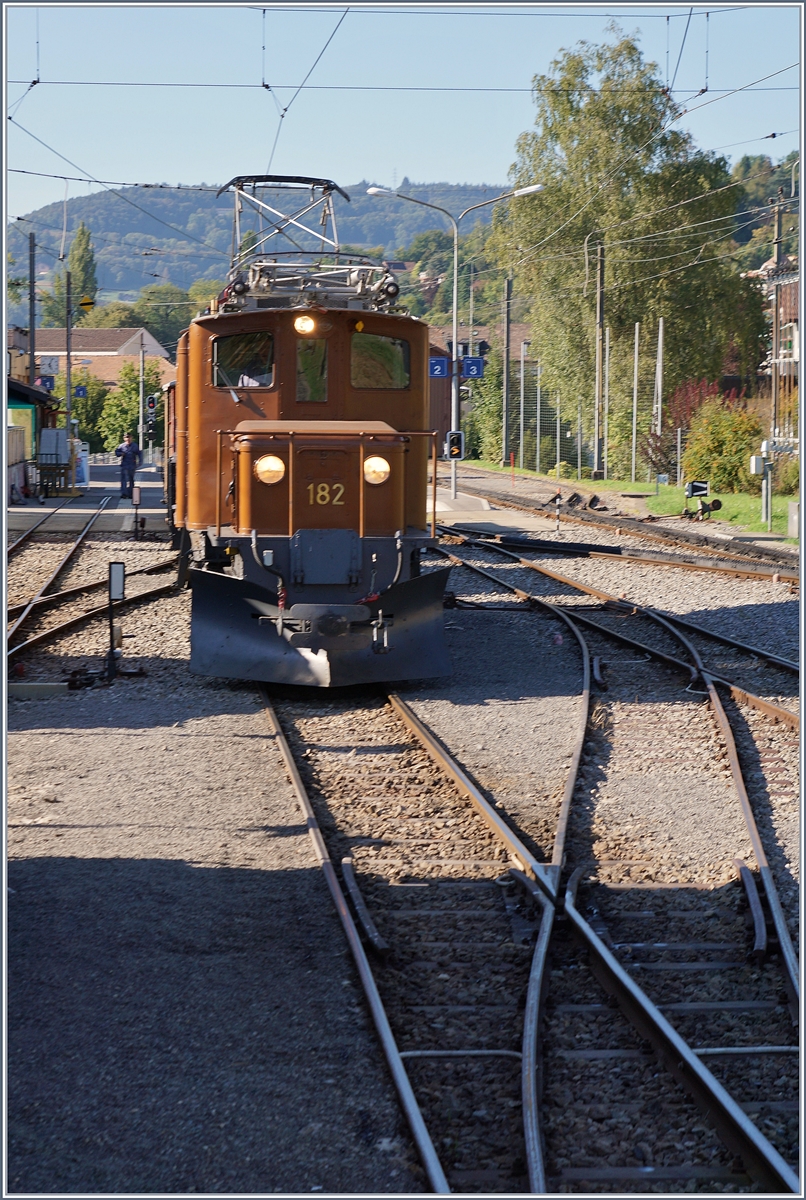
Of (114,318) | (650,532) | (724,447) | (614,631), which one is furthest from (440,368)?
(114,318)

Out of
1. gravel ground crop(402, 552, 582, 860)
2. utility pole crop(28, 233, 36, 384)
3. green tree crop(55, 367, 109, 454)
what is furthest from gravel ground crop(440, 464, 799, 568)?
green tree crop(55, 367, 109, 454)

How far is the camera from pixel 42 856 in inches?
282

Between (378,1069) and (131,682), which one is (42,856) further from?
(131,682)

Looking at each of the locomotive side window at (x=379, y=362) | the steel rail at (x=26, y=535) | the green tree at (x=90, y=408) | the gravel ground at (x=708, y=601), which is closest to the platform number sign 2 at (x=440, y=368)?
the gravel ground at (x=708, y=601)

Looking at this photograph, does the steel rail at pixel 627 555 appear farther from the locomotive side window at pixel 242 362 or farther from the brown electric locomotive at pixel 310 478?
the locomotive side window at pixel 242 362

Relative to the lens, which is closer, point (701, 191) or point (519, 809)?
point (519, 809)

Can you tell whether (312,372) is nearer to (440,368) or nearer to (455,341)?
(440,368)

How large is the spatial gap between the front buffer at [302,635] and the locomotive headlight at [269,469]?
964 mm

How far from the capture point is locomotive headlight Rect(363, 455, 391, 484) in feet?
38.2

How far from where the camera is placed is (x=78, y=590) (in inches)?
714

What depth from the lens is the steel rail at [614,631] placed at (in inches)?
429

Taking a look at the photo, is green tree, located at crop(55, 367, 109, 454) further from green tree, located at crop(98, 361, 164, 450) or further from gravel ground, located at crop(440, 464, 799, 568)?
gravel ground, located at crop(440, 464, 799, 568)

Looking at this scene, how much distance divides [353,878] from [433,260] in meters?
194

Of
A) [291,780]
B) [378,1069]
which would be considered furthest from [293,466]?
[378,1069]
